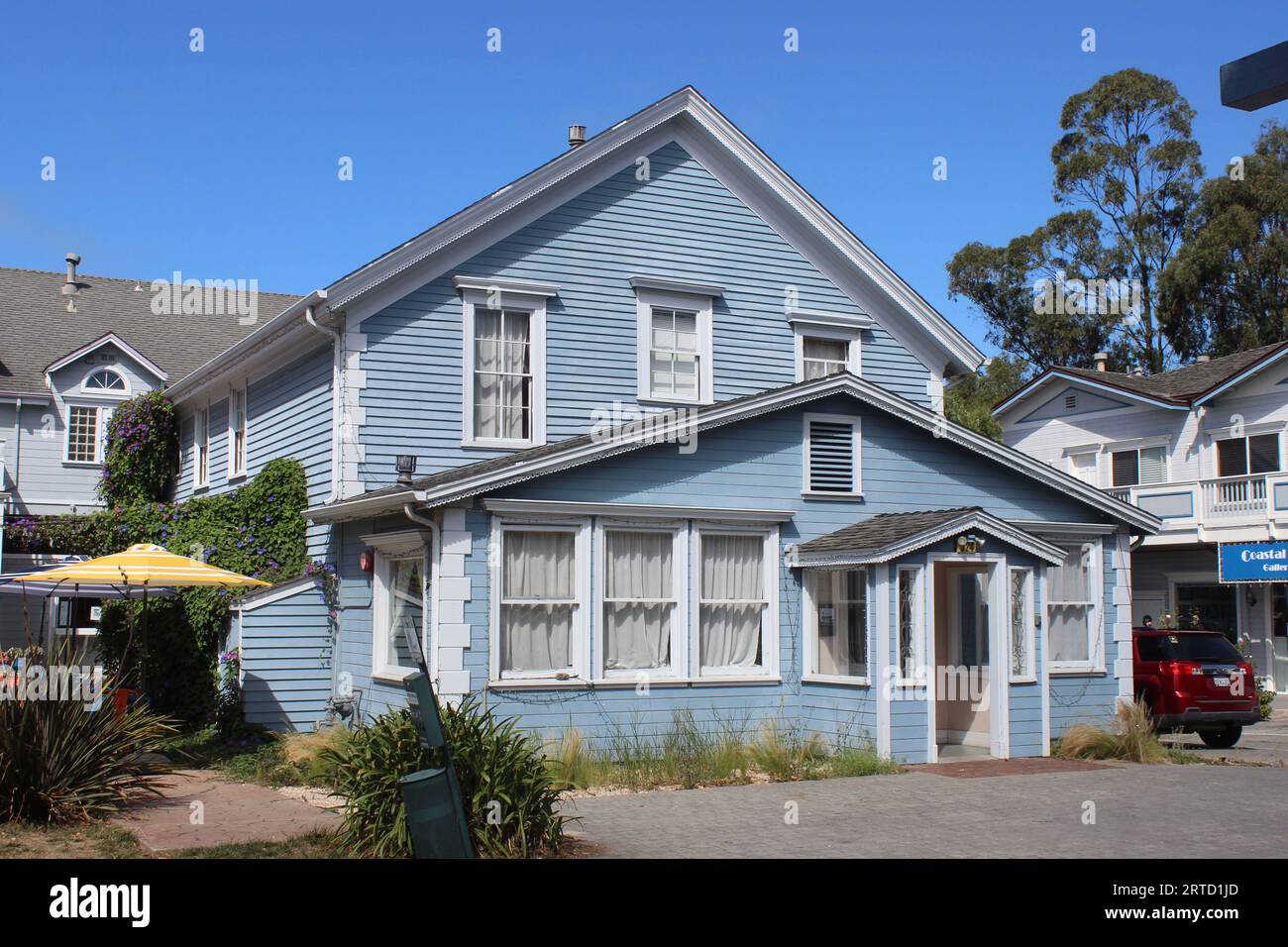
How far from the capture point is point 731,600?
16.3 meters

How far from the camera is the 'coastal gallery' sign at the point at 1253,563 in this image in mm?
27178

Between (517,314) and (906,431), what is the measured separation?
568 centimetres

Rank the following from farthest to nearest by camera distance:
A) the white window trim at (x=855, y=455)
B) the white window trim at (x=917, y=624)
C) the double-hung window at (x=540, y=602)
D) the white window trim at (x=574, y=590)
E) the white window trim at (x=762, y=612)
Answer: the white window trim at (x=855, y=455)
the white window trim at (x=762, y=612)
the white window trim at (x=917, y=624)
the double-hung window at (x=540, y=602)
the white window trim at (x=574, y=590)

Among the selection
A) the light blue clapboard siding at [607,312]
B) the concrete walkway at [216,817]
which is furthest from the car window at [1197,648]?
the concrete walkway at [216,817]

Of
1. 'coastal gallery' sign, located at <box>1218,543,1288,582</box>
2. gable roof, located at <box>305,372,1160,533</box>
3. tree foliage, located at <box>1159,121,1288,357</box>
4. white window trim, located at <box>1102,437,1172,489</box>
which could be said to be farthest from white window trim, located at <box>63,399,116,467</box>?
tree foliage, located at <box>1159,121,1288,357</box>

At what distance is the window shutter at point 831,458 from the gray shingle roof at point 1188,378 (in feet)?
57.0

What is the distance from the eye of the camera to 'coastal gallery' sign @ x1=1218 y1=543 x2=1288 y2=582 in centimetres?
2718

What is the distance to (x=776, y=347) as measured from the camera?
20.2 m

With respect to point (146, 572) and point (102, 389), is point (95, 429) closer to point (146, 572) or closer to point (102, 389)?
point (102, 389)

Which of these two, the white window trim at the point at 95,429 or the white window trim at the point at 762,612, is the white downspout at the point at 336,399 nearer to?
the white window trim at the point at 762,612

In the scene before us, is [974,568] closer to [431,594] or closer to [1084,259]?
[431,594]

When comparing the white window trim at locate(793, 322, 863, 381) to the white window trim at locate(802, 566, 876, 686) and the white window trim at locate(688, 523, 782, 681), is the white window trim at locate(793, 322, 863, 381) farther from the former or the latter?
the white window trim at locate(802, 566, 876, 686)

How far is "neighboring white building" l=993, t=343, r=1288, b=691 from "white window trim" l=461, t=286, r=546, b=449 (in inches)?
638
